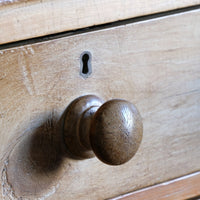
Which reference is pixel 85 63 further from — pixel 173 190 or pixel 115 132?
pixel 173 190

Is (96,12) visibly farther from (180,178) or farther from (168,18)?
(180,178)

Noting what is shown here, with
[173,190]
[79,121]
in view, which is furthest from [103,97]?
[173,190]

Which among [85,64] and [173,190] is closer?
[85,64]

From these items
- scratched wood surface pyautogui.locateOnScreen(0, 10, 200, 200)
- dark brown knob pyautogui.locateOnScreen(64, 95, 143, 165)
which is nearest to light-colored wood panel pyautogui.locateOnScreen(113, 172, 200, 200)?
scratched wood surface pyautogui.locateOnScreen(0, 10, 200, 200)

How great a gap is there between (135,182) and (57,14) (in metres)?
0.22

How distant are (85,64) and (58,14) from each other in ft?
0.19

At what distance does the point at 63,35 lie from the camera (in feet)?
1.31

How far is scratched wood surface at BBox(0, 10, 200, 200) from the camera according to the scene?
0.40m

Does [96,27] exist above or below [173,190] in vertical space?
above

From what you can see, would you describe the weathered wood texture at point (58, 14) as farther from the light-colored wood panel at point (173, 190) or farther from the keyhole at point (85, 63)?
the light-colored wood panel at point (173, 190)

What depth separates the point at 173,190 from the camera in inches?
21.1

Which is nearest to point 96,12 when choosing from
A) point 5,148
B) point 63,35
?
point 63,35

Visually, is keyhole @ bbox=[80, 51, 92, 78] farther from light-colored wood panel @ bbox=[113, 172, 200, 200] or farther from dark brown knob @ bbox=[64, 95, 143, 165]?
light-colored wood panel @ bbox=[113, 172, 200, 200]

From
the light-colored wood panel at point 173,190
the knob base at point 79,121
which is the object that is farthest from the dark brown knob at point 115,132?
the light-colored wood panel at point 173,190
